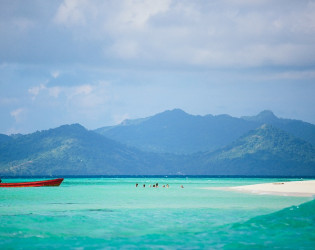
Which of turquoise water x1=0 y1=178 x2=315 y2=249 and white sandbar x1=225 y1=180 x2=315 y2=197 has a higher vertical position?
white sandbar x1=225 y1=180 x2=315 y2=197

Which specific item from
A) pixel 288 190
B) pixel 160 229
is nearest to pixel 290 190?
pixel 288 190

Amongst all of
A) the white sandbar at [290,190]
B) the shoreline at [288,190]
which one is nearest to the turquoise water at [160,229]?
the shoreline at [288,190]

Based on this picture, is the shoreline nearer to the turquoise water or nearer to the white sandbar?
the white sandbar

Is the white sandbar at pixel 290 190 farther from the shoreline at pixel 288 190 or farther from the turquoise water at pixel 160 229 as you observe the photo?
the turquoise water at pixel 160 229

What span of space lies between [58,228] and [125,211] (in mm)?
11903

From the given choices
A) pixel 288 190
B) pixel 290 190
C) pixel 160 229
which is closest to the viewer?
pixel 160 229

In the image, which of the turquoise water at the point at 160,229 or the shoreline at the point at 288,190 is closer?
the turquoise water at the point at 160,229

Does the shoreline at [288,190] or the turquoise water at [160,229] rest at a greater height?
the shoreline at [288,190]

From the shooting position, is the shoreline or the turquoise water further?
the shoreline

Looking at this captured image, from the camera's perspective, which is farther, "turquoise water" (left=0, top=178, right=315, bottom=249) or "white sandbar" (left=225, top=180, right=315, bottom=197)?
"white sandbar" (left=225, top=180, right=315, bottom=197)

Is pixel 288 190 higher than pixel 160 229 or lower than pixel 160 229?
higher

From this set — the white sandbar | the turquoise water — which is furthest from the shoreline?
the turquoise water

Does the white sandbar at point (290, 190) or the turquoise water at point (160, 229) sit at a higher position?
the white sandbar at point (290, 190)

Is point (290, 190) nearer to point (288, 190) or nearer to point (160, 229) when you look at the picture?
point (288, 190)
